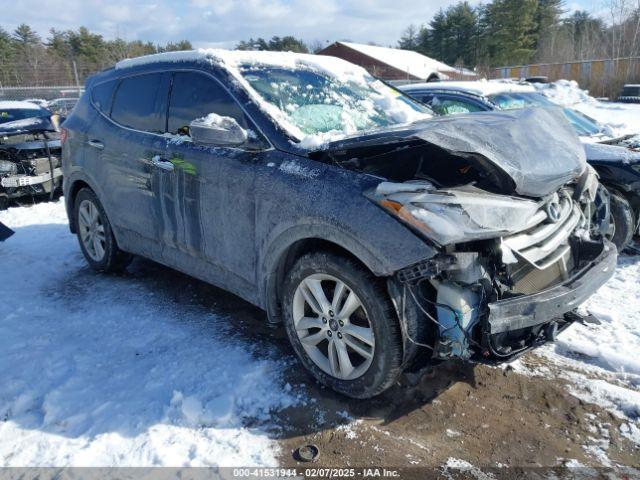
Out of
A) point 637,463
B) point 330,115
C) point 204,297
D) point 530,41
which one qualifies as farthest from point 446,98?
point 530,41

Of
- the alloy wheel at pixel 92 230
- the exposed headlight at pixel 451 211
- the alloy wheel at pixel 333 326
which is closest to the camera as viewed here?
the exposed headlight at pixel 451 211

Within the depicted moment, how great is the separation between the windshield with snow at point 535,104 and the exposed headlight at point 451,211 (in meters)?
4.45

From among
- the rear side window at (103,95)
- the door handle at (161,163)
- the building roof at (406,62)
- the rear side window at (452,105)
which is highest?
the building roof at (406,62)

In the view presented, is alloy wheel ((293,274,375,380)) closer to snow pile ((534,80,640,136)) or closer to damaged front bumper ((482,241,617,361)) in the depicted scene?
damaged front bumper ((482,241,617,361))

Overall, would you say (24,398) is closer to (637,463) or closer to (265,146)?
(265,146)

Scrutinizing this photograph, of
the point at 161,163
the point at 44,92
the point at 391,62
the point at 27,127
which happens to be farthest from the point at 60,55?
the point at 161,163

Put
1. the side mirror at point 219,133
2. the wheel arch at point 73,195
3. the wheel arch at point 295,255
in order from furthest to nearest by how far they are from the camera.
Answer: the wheel arch at point 73,195, the side mirror at point 219,133, the wheel arch at point 295,255

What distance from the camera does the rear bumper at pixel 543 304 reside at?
94.2 inches

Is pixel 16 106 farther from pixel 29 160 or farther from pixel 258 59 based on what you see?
pixel 258 59

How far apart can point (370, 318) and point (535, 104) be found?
552 centimetres

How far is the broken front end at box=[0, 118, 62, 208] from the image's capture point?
24.8ft

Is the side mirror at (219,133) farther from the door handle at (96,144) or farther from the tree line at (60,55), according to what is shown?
the tree line at (60,55)

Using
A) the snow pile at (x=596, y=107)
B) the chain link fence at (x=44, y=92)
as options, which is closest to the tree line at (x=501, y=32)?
the snow pile at (x=596, y=107)

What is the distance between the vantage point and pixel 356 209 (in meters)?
2.54
